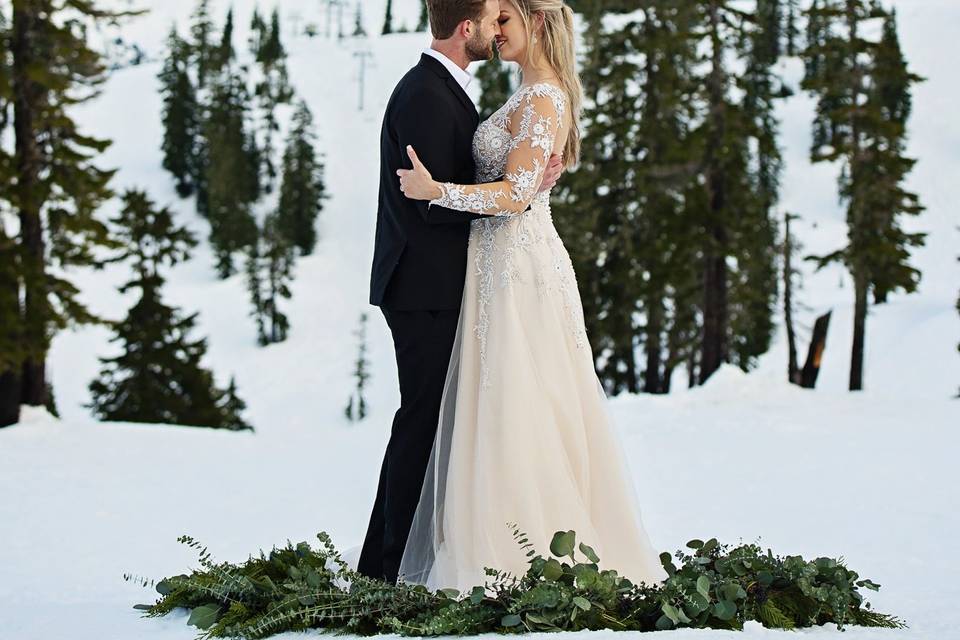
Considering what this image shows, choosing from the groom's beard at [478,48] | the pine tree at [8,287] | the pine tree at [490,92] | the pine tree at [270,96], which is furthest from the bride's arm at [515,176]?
the pine tree at [270,96]

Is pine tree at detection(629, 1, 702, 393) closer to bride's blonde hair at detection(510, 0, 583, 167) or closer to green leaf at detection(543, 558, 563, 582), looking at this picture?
bride's blonde hair at detection(510, 0, 583, 167)

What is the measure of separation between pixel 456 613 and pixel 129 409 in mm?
26740

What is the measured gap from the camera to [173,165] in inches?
3068

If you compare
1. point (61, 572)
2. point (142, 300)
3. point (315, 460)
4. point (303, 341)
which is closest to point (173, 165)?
point (303, 341)

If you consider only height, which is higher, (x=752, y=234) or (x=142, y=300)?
(x=752, y=234)

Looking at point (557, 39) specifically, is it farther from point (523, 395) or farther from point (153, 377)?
point (153, 377)

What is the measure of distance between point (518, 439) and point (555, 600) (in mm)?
907

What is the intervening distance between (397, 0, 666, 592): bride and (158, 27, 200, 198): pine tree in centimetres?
7544

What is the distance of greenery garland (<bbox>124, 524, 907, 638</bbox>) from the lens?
4.18 m

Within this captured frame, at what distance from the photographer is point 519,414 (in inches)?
191

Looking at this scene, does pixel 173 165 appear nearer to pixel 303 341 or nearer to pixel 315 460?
pixel 303 341

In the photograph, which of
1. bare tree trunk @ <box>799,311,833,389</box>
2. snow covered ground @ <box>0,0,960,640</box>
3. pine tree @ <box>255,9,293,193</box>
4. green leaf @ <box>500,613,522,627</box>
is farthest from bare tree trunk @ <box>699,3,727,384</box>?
pine tree @ <box>255,9,293,193</box>

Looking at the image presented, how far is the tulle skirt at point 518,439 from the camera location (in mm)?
4789

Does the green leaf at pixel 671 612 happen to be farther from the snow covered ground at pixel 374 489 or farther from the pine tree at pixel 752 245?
the pine tree at pixel 752 245
